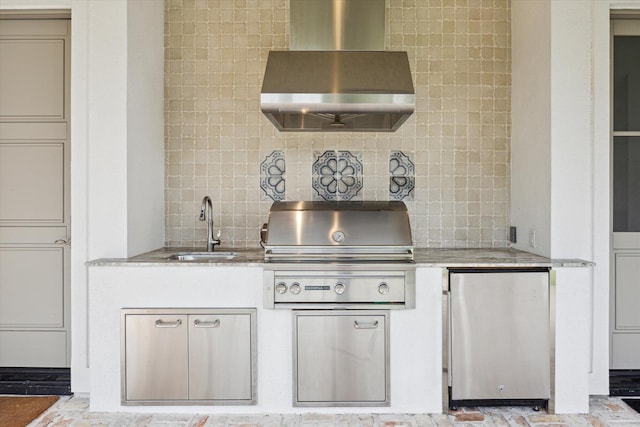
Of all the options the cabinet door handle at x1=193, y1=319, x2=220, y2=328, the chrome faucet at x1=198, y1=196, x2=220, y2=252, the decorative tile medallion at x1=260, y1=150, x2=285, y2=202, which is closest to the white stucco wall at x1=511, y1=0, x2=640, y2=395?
the decorative tile medallion at x1=260, y1=150, x2=285, y2=202

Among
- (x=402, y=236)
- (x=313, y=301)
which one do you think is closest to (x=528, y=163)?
(x=402, y=236)

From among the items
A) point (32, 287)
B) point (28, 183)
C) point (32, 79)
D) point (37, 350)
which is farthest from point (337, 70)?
point (37, 350)

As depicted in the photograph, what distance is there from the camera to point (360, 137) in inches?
131

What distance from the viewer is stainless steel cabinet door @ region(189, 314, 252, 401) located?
8.36ft

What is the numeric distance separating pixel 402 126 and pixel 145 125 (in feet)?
5.79

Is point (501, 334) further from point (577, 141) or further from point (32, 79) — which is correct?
point (32, 79)

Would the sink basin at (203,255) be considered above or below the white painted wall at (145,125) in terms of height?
below

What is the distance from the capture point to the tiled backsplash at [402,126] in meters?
3.32

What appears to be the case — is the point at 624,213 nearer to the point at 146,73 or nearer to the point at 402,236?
the point at 402,236

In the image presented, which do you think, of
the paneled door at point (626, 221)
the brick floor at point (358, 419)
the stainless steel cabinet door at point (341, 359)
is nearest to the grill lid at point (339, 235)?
the stainless steel cabinet door at point (341, 359)

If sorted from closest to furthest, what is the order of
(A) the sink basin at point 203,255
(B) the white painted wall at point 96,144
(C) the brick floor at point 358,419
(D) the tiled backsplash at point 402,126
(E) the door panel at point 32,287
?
(C) the brick floor at point 358,419 → (B) the white painted wall at point 96,144 → (A) the sink basin at point 203,255 → (E) the door panel at point 32,287 → (D) the tiled backsplash at point 402,126

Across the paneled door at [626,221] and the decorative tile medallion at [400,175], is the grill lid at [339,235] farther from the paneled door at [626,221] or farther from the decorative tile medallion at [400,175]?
the paneled door at [626,221]

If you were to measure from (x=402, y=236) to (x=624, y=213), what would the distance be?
1613 millimetres

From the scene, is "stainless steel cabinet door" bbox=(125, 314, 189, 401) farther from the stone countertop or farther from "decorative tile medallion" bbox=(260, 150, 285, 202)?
"decorative tile medallion" bbox=(260, 150, 285, 202)
